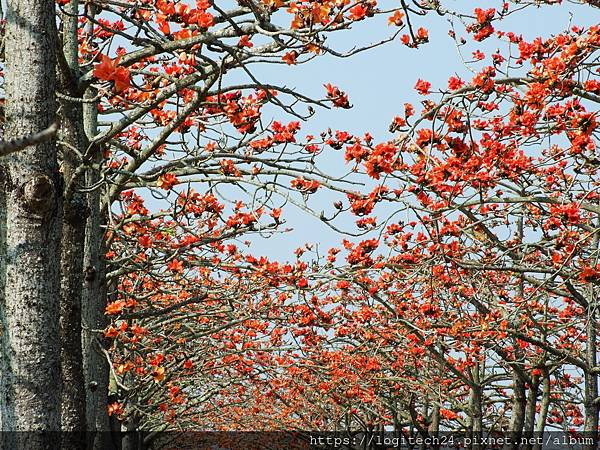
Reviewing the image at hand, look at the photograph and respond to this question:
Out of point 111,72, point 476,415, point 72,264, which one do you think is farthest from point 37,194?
point 476,415

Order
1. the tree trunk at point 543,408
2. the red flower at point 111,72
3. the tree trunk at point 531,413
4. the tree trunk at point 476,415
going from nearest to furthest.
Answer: the red flower at point 111,72
the tree trunk at point 531,413
the tree trunk at point 543,408
the tree trunk at point 476,415

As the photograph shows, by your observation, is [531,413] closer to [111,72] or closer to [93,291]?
[93,291]

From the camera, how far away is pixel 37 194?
3.98 metres

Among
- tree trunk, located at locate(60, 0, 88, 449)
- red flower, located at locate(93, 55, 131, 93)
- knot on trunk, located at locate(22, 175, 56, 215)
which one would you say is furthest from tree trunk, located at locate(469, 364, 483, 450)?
red flower, located at locate(93, 55, 131, 93)

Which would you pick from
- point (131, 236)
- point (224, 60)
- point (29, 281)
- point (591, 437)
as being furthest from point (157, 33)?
point (591, 437)

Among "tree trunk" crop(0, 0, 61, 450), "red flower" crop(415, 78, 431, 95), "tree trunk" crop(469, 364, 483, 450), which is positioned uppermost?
"red flower" crop(415, 78, 431, 95)

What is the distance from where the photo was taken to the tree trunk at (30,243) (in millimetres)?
3908

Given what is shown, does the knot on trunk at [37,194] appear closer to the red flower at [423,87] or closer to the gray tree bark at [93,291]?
the gray tree bark at [93,291]

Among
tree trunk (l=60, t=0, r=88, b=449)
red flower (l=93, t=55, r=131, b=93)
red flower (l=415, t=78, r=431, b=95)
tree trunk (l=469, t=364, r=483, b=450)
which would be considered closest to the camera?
red flower (l=93, t=55, r=131, b=93)

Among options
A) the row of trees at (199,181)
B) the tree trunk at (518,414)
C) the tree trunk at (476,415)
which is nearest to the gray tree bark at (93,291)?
the row of trees at (199,181)

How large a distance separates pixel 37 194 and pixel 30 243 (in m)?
0.26

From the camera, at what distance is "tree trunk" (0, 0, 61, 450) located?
12.8 feet

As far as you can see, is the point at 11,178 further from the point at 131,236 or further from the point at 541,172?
the point at 541,172

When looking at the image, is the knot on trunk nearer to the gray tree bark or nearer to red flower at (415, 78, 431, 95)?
the gray tree bark
